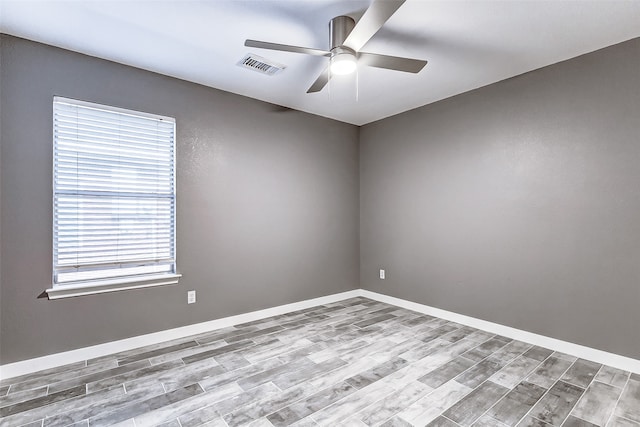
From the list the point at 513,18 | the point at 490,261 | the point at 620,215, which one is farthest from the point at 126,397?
the point at 620,215

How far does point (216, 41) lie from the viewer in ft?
8.16

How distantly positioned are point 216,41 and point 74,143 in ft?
4.73

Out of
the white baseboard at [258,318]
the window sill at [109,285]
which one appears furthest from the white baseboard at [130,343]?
the window sill at [109,285]

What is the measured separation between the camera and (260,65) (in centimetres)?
287

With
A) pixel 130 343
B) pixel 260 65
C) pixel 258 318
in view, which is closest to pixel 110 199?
pixel 130 343

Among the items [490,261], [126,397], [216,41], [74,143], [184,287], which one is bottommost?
[126,397]

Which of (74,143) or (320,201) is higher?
(74,143)

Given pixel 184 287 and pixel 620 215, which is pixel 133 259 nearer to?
pixel 184 287

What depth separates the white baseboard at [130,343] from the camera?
2.41m

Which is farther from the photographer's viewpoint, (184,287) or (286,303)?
(286,303)

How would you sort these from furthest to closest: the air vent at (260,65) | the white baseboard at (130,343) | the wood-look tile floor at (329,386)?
the air vent at (260,65) → the white baseboard at (130,343) → the wood-look tile floor at (329,386)

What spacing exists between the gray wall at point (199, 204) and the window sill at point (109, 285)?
0.19 ft

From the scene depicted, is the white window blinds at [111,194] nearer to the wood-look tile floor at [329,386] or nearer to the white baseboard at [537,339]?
the wood-look tile floor at [329,386]

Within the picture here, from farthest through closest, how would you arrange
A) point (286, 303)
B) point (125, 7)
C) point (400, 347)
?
point (286, 303)
point (400, 347)
point (125, 7)
